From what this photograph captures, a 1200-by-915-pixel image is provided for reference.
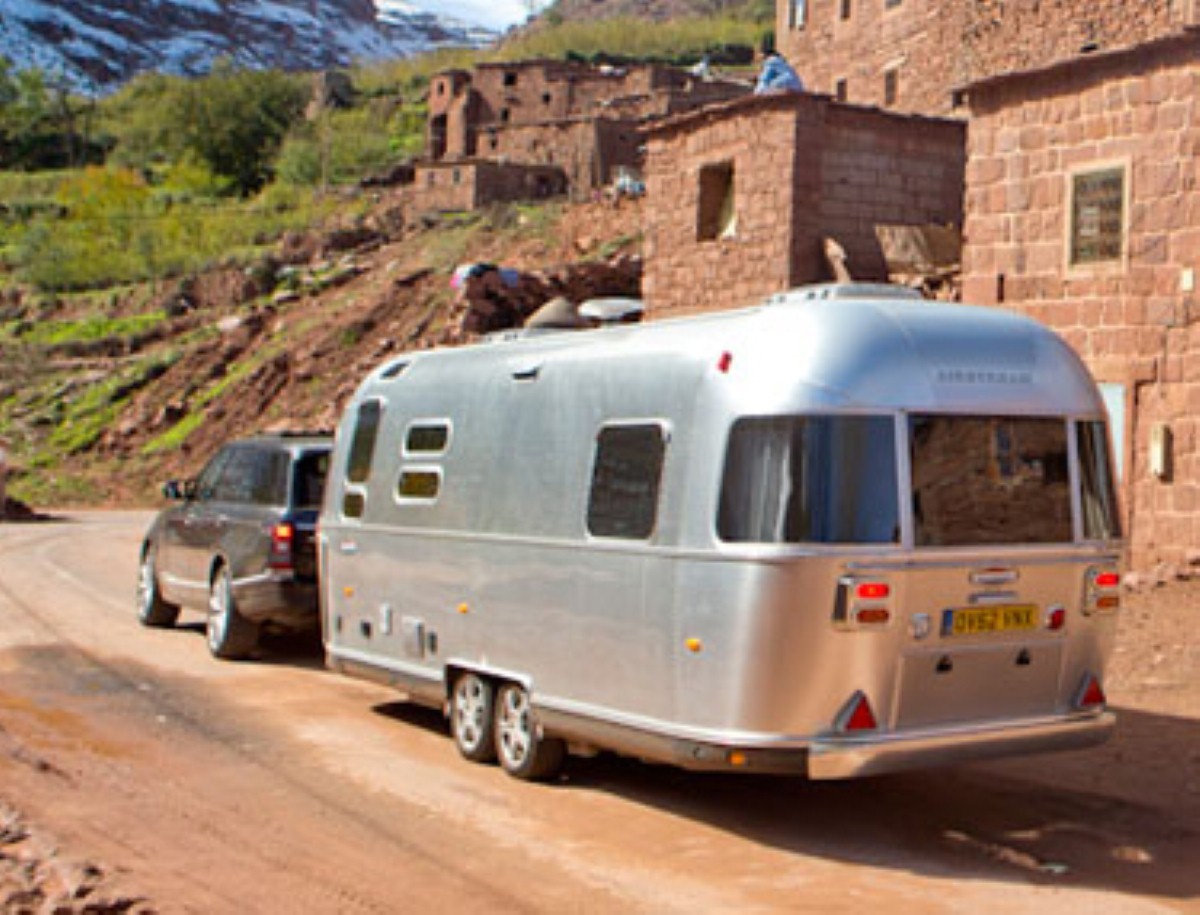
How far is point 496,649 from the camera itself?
8773 mm

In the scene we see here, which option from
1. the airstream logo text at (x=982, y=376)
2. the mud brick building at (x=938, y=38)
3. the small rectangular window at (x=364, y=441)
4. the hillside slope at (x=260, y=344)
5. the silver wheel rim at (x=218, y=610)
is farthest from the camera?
the hillside slope at (x=260, y=344)

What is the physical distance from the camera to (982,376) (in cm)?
738

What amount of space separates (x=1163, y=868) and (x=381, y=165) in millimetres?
74705

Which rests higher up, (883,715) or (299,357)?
(299,357)

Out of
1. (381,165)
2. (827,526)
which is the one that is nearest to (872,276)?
(827,526)

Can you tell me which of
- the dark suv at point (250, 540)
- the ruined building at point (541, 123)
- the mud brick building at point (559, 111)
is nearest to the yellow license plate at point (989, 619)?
the dark suv at point (250, 540)

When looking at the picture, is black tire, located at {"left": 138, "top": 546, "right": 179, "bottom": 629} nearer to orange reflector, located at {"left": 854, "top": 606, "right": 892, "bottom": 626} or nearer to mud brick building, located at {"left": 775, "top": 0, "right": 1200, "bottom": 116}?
orange reflector, located at {"left": 854, "top": 606, "right": 892, "bottom": 626}

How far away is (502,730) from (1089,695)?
3211 millimetres

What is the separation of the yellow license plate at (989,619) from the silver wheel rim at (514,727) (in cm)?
249

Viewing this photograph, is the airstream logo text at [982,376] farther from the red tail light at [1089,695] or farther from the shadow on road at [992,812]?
the shadow on road at [992,812]

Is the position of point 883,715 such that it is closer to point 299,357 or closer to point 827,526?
point 827,526

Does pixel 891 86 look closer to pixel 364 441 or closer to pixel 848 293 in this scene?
pixel 364 441

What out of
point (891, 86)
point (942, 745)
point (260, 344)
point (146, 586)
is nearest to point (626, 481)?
point (942, 745)

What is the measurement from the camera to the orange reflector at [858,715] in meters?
6.91
